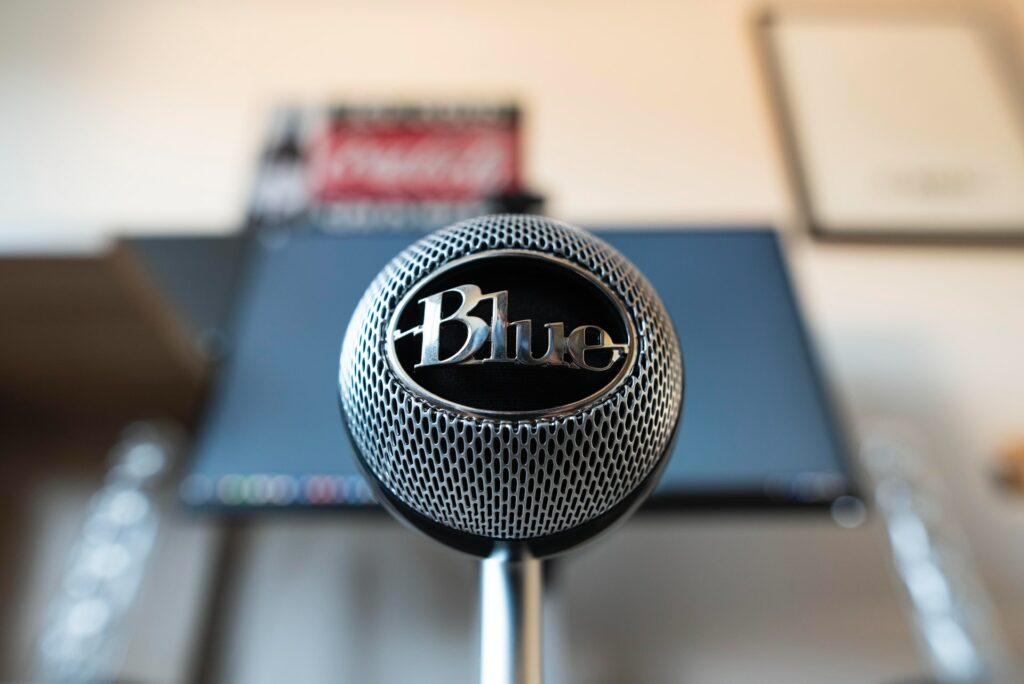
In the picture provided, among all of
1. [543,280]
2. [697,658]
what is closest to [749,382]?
[697,658]

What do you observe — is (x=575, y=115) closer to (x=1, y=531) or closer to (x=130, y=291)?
(x=130, y=291)

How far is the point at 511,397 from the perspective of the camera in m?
0.28

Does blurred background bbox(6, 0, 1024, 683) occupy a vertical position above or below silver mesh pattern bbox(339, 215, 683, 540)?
above

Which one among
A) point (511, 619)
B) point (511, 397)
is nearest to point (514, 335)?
point (511, 397)

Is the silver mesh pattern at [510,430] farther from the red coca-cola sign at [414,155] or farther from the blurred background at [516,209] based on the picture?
the red coca-cola sign at [414,155]

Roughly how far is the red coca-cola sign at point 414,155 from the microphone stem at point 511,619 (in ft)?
3.43

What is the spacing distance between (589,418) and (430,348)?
0.07 metres

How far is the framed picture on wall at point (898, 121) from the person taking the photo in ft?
4.22

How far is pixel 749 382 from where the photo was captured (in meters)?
0.81

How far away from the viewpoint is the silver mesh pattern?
0.90 ft

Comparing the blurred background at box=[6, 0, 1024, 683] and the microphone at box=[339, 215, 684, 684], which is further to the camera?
the blurred background at box=[6, 0, 1024, 683]

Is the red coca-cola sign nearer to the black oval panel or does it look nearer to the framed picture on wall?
the framed picture on wall

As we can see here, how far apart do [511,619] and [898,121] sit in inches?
56.0

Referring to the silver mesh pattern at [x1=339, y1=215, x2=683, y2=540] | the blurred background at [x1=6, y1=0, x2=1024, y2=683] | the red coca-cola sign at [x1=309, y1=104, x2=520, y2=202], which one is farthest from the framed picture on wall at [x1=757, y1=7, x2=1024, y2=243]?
the silver mesh pattern at [x1=339, y1=215, x2=683, y2=540]
